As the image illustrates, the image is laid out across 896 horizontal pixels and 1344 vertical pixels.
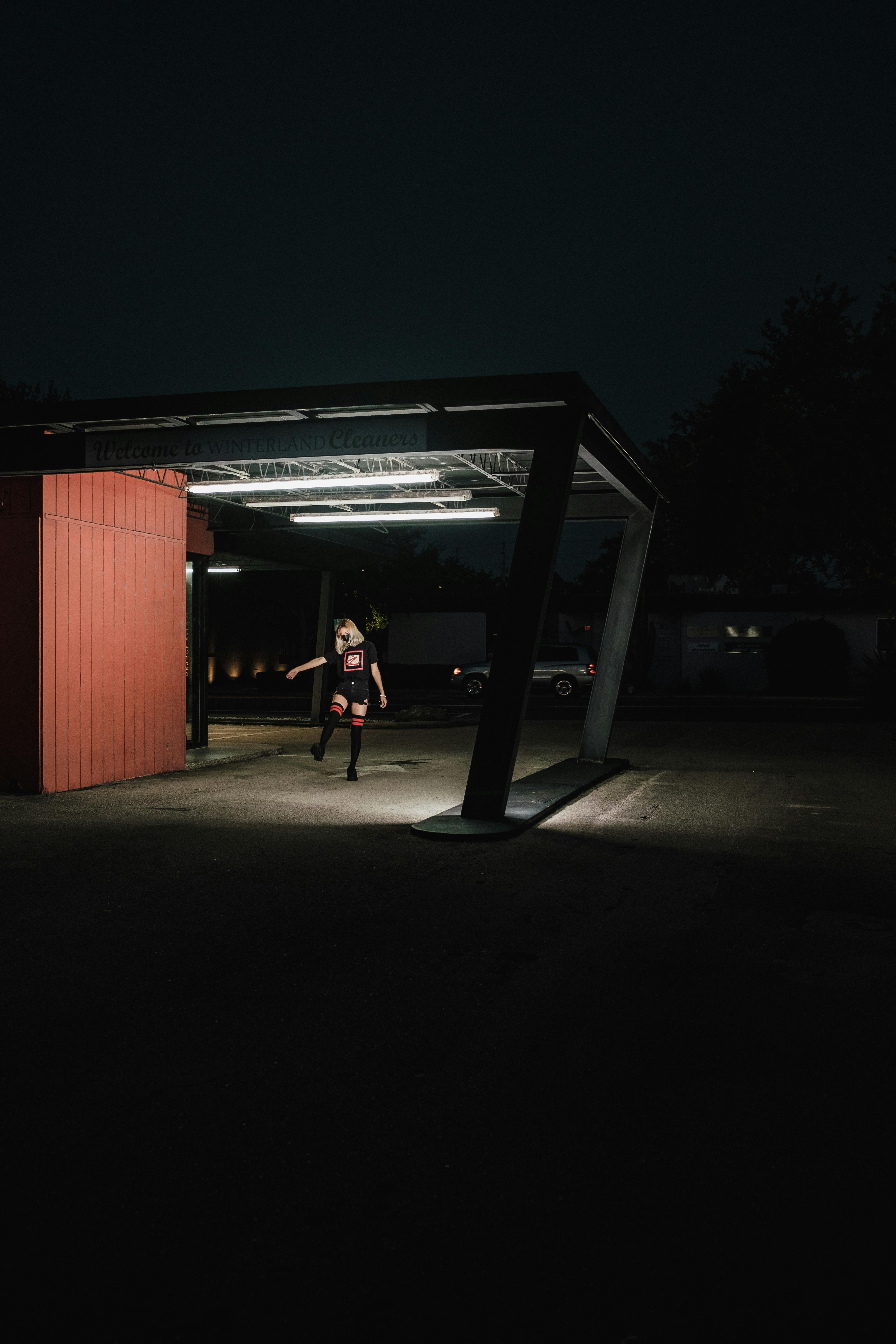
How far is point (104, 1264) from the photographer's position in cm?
281

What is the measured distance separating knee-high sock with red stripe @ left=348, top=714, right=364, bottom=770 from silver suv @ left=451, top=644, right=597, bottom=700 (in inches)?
781

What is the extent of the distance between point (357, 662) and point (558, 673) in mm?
20774

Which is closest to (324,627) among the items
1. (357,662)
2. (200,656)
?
(200,656)

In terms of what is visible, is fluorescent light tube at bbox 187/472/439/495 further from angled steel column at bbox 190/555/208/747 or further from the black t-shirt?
angled steel column at bbox 190/555/208/747

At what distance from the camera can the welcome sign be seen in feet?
32.3

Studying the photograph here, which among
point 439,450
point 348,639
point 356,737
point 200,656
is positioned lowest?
point 356,737

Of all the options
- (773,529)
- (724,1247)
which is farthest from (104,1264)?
(773,529)

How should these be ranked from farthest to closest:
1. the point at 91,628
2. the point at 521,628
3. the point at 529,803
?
the point at 91,628, the point at 529,803, the point at 521,628

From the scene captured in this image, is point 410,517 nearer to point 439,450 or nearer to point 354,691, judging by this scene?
point 354,691

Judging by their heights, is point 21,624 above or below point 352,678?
above

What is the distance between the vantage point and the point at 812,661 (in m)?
36.4

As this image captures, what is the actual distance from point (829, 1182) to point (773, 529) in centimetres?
2414

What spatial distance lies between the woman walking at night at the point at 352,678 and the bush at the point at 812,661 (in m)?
26.3

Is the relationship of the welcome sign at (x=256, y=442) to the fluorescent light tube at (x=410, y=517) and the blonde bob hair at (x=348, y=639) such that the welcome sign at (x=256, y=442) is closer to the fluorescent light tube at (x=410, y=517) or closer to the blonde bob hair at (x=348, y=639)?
the blonde bob hair at (x=348, y=639)
